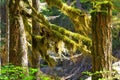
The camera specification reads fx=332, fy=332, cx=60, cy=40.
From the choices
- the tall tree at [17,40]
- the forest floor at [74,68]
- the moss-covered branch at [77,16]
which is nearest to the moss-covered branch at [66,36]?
the moss-covered branch at [77,16]

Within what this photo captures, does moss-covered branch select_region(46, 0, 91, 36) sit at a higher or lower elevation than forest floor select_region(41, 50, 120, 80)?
higher

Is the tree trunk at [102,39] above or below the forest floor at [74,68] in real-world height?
above

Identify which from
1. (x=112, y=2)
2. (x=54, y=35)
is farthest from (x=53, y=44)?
(x=112, y=2)

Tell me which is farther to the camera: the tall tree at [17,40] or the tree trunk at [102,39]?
the tall tree at [17,40]

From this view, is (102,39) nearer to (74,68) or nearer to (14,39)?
(14,39)

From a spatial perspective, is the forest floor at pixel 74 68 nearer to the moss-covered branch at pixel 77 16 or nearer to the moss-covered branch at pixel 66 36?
the moss-covered branch at pixel 66 36

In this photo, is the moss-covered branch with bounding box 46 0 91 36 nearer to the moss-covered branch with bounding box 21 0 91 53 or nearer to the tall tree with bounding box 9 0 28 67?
the moss-covered branch with bounding box 21 0 91 53

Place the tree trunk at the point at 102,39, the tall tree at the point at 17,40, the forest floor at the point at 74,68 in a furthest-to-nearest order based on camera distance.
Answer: the forest floor at the point at 74,68 < the tall tree at the point at 17,40 < the tree trunk at the point at 102,39

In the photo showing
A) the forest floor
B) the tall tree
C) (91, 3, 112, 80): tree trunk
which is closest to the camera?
(91, 3, 112, 80): tree trunk

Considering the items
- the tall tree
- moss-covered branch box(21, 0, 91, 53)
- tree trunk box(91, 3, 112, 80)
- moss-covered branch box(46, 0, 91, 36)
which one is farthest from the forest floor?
tree trunk box(91, 3, 112, 80)

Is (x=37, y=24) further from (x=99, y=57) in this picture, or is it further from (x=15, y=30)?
(x=99, y=57)

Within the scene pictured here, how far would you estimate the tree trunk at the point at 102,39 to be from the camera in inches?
301

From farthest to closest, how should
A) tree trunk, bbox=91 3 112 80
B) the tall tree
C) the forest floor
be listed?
the forest floor → the tall tree → tree trunk, bbox=91 3 112 80

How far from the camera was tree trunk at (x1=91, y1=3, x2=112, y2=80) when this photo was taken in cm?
764
